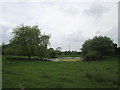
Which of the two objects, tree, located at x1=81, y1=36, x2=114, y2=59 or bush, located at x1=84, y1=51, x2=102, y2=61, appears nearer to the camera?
bush, located at x1=84, y1=51, x2=102, y2=61

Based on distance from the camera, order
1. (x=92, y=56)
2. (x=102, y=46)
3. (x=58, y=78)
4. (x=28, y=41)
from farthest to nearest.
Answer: (x=102, y=46) < (x=92, y=56) < (x=28, y=41) < (x=58, y=78)

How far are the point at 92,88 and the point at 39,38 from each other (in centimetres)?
2104

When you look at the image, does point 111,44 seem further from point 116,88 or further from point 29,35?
point 116,88

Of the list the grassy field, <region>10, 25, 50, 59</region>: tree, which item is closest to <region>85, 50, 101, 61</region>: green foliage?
<region>10, 25, 50, 59</region>: tree

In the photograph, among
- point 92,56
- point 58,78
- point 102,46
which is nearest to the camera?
point 58,78

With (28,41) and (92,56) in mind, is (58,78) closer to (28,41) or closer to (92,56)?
(28,41)

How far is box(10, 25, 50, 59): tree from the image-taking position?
77.9 feet

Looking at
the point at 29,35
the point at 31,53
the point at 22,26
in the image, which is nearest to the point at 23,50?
the point at 31,53

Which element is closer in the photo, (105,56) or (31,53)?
(31,53)

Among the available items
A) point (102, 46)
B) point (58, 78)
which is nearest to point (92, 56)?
point (102, 46)

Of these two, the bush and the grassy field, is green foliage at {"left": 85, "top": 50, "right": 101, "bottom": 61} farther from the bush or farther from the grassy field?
the grassy field

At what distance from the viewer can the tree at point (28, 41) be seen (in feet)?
77.9

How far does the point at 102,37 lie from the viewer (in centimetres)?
3095

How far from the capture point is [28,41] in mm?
24406
